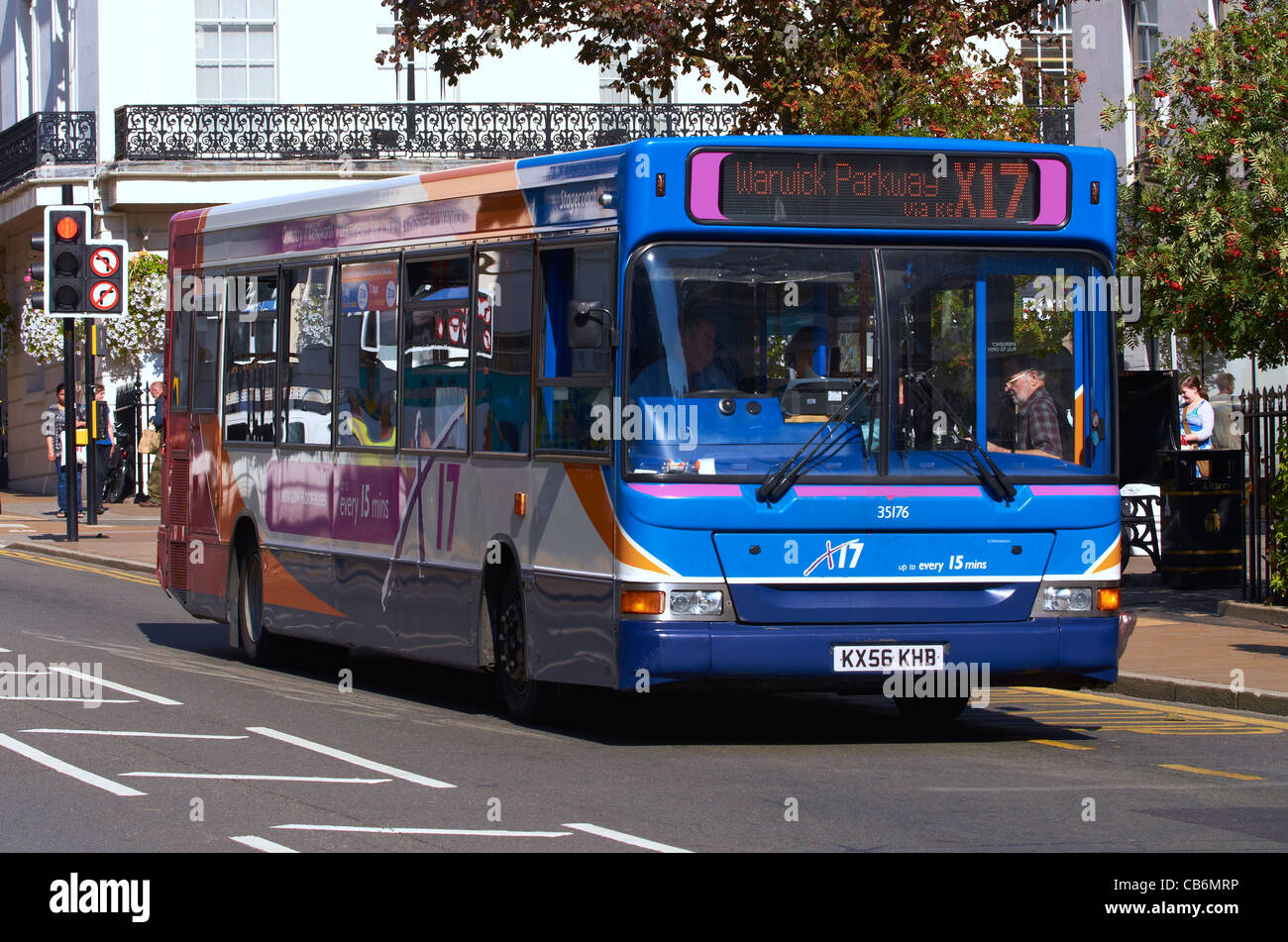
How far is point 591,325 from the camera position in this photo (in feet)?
35.0

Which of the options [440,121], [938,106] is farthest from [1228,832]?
[440,121]

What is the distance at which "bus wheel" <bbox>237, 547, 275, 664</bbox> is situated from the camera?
15289 millimetres

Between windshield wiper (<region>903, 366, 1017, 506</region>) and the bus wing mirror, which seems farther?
windshield wiper (<region>903, 366, 1017, 506</region>)

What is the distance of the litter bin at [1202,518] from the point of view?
2012 cm

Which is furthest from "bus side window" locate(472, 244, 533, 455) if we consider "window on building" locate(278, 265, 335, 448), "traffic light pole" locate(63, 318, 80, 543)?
"traffic light pole" locate(63, 318, 80, 543)

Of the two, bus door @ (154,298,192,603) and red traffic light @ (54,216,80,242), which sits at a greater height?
red traffic light @ (54,216,80,242)

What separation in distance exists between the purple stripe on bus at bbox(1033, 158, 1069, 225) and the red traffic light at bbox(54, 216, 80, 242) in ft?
58.9

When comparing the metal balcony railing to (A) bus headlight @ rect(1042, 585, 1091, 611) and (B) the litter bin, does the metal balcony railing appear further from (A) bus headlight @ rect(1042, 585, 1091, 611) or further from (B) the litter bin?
(A) bus headlight @ rect(1042, 585, 1091, 611)

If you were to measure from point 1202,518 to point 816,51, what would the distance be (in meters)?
5.69

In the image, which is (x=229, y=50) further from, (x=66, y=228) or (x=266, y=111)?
(x=66, y=228)

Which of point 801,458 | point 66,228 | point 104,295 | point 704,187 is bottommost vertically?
point 801,458

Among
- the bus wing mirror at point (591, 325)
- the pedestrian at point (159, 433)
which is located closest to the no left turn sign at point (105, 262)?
the pedestrian at point (159, 433)

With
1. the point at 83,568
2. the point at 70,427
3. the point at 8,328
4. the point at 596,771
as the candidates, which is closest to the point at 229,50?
the point at 8,328
